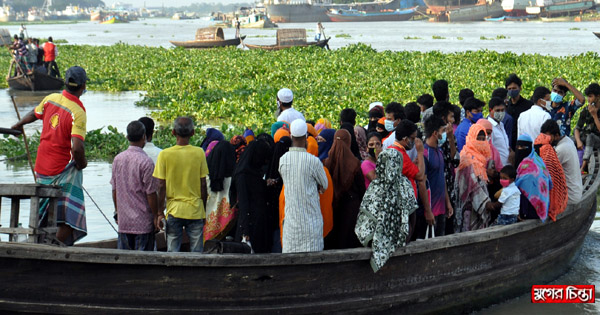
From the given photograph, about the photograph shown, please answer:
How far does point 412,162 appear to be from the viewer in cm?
628

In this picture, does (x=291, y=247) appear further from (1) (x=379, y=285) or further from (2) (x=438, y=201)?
(2) (x=438, y=201)

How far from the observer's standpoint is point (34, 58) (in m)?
25.3

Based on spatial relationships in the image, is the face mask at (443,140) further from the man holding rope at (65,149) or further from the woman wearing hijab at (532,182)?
the man holding rope at (65,149)

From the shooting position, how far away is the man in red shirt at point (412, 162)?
20.1 feet

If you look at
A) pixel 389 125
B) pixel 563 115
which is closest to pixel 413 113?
pixel 389 125

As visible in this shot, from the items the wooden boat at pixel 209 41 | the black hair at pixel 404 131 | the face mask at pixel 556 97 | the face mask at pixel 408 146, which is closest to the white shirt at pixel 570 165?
the face mask at pixel 556 97

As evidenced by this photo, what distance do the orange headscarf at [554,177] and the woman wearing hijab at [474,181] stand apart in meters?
0.69

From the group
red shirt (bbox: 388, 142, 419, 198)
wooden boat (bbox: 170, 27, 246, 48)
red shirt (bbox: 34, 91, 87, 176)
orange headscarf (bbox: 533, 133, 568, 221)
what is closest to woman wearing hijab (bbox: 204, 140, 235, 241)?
red shirt (bbox: 34, 91, 87, 176)

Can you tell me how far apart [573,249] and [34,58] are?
68.9 feet

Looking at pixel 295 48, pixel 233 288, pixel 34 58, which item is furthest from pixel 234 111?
pixel 295 48

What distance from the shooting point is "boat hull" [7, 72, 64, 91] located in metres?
24.4

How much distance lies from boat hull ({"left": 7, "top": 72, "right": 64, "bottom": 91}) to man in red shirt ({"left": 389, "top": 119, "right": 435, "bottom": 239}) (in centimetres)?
2022

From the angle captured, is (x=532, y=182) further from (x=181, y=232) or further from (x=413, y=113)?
(x=181, y=232)

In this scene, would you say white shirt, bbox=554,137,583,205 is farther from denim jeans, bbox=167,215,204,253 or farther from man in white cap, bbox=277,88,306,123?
denim jeans, bbox=167,215,204,253
